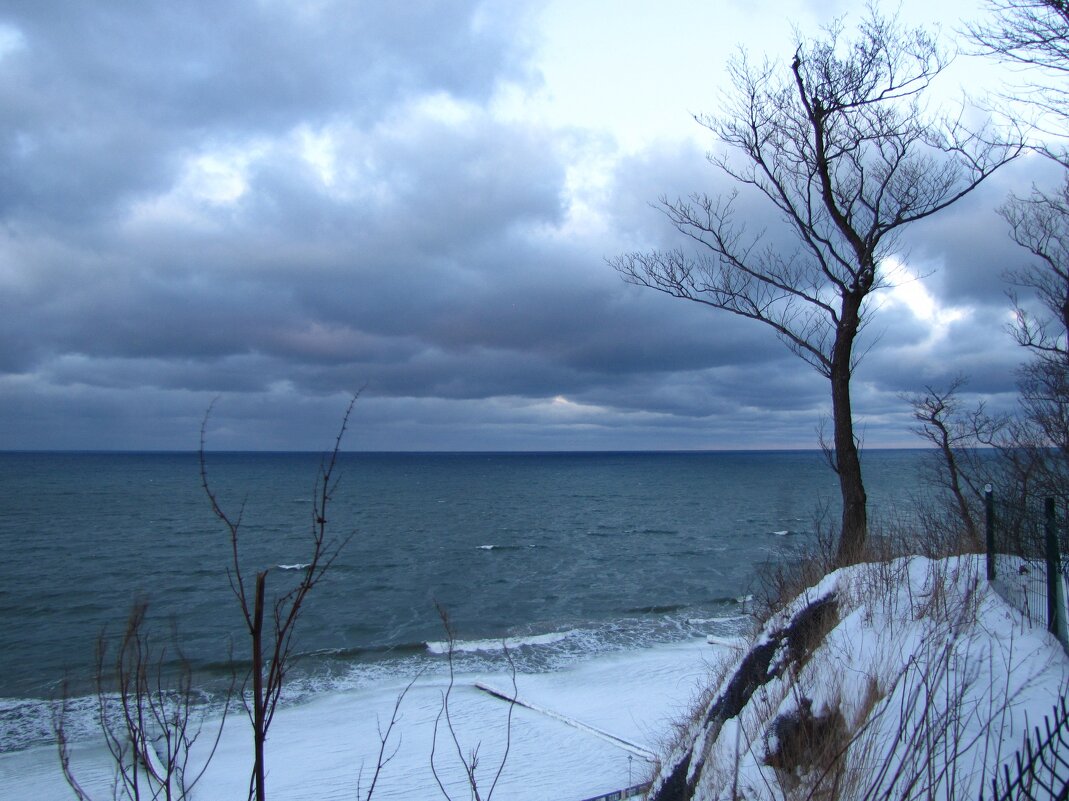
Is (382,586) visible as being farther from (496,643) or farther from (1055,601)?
(1055,601)

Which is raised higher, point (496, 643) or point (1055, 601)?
point (1055, 601)

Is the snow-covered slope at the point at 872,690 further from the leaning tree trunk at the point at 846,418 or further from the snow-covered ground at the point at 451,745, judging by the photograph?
the snow-covered ground at the point at 451,745

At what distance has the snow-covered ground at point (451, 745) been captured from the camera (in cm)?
1221

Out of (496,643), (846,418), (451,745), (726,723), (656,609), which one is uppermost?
(846,418)

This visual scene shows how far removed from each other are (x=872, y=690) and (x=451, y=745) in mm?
11207

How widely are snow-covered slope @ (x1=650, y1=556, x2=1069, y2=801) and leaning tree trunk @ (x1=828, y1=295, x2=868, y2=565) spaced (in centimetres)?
285

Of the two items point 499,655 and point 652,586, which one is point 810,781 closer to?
point 499,655

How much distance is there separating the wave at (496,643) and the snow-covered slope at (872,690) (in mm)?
12887

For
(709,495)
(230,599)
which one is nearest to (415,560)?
(230,599)

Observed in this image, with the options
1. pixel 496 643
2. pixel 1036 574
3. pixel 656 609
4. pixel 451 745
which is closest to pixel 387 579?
pixel 496 643

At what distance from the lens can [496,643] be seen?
22.5 m

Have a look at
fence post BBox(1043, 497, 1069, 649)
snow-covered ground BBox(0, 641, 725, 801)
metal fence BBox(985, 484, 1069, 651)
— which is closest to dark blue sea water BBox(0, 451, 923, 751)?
snow-covered ground BBox(0, 641, 725, 801)

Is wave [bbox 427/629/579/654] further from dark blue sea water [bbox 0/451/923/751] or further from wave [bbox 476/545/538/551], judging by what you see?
wave [bbox 476/545/538/551]

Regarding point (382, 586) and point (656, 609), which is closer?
point (656, 609)
